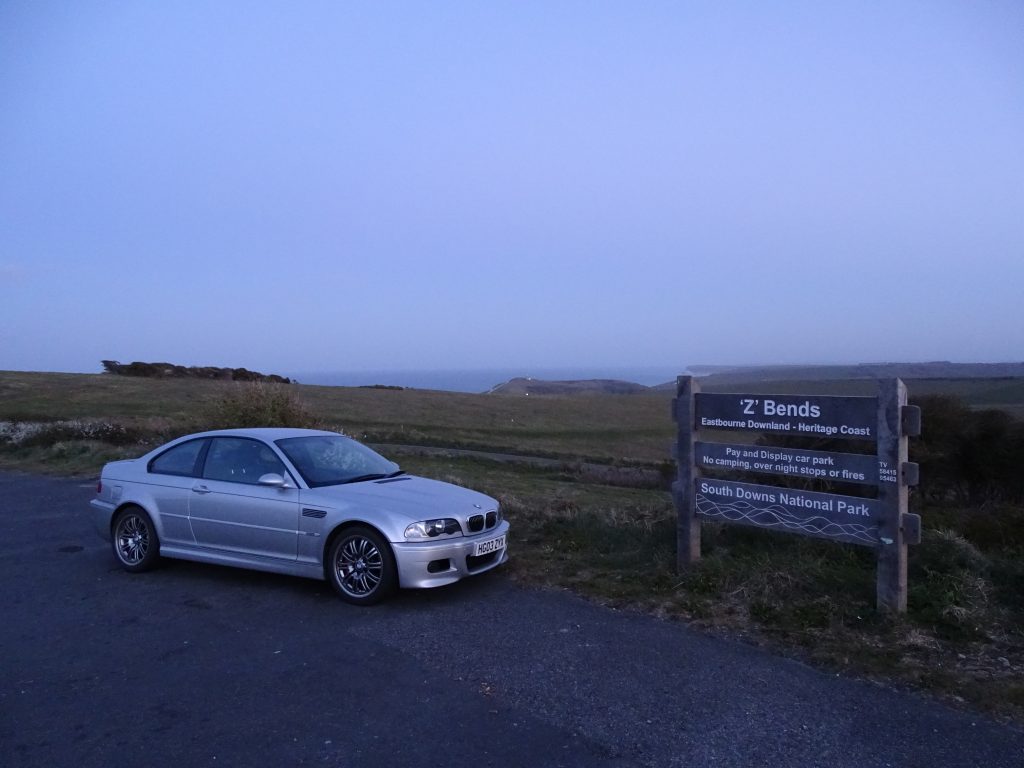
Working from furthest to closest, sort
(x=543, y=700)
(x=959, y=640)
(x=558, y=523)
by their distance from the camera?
(x=558, y=523), (x=959, y=640), (x=543, y=700)

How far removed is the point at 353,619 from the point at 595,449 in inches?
1234

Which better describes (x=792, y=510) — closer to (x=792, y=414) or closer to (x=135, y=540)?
(x=792, y=414)

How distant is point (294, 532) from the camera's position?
25.3ft

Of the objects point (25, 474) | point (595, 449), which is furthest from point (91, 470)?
point (595, 449)

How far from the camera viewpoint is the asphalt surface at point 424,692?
460cm

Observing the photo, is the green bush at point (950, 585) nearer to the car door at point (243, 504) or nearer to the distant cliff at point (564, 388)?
the car door at point (243, 504)

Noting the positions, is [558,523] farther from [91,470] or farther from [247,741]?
[91,470]

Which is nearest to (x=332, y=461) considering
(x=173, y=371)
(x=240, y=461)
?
(x=240, y=461)

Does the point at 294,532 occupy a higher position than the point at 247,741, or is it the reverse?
the point at 294,532

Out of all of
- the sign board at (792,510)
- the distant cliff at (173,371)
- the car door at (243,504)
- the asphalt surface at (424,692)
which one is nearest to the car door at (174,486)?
the car door at (243,504)

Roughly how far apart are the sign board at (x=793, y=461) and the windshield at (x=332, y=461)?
3.15 metres

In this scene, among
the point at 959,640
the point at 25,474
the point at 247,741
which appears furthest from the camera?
the point at 25,474

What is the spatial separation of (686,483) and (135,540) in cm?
533

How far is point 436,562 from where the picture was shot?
290 inches
